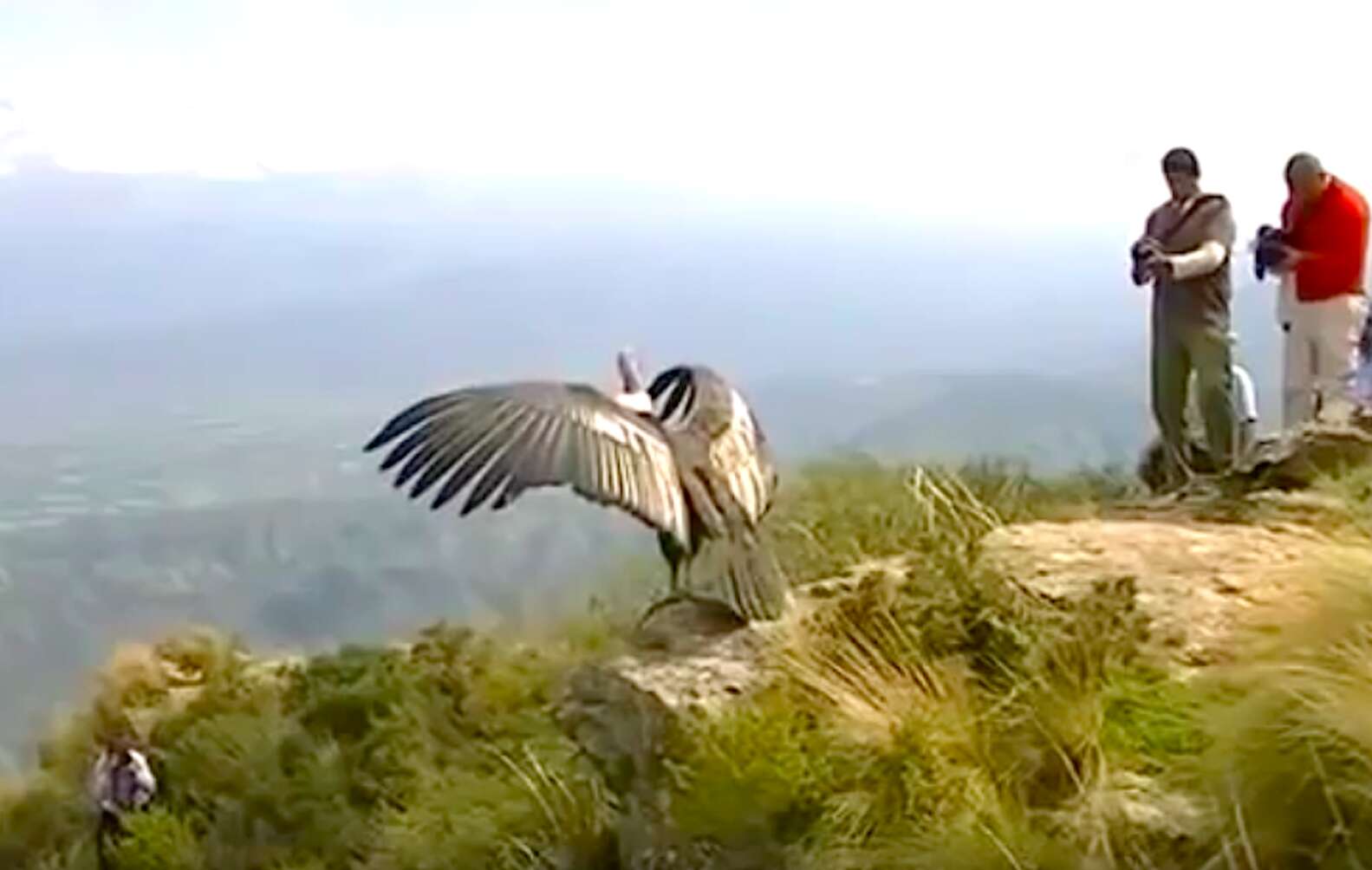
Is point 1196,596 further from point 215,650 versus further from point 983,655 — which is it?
point 215,650

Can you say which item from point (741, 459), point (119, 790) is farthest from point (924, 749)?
point (119, 790)

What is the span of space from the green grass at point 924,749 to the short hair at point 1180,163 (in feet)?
4.51

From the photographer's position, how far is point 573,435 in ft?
20.1

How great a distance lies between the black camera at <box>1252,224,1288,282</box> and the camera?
8992 mm

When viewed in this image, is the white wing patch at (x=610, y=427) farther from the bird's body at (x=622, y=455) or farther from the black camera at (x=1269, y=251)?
the black camera at (x=1269, y=251)

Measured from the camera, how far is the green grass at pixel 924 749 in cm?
509

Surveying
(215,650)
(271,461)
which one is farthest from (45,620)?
(271,461)

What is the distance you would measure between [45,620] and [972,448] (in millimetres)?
45426

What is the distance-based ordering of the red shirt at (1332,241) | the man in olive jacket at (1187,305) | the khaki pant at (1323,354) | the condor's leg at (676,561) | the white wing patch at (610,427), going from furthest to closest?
the khaki pant at (1323,354) < the red shirt at (1332,241) < the man in olive jacket at (1187,305) < the condor's leg at (676,561) < the white wing patch at (610,427)

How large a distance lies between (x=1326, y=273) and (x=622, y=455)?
156 inches

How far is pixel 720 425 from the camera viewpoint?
6.65m

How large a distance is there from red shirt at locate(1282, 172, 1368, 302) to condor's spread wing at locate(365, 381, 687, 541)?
3.83 m

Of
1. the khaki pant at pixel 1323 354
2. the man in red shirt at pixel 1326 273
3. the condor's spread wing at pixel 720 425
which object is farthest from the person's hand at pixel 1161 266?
the condor's spread wing at pixel 720 425

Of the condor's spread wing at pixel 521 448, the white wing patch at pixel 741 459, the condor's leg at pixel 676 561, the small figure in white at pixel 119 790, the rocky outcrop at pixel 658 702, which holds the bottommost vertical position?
the small figure in white at pixel 119 790
